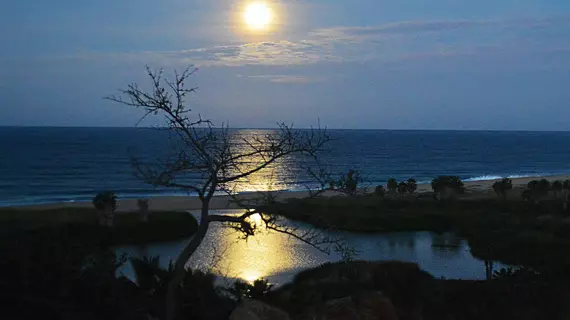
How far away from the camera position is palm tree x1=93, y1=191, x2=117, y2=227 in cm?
3240

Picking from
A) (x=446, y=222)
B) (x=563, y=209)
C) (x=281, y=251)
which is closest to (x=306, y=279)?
(x=281, y=251)

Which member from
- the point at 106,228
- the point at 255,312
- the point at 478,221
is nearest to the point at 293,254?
the point at 106,228

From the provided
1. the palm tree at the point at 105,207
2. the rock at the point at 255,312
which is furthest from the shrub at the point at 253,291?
the palm tree at the point at 105,207

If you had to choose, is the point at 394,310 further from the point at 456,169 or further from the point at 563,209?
the point at 456,169

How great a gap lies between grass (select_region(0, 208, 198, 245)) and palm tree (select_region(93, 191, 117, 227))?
49 centimetres

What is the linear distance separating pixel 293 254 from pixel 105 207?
37.9ft

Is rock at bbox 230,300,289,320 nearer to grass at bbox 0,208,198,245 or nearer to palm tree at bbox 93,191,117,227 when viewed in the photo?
grass at bbox 0,208,198,245

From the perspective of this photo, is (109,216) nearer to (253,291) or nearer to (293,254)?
(293,254)

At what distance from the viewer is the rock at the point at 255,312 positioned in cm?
1298

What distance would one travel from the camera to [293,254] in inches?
1074

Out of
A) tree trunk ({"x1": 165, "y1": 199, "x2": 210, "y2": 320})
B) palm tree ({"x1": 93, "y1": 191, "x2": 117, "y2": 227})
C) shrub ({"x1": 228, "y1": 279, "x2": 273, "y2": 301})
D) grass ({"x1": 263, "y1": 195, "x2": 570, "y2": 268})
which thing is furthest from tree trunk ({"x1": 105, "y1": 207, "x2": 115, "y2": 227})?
tree trunk ({"x1": 165, "y1": 199, "x2": 210, "y2": 320})

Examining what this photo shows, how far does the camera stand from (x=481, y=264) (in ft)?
89.4

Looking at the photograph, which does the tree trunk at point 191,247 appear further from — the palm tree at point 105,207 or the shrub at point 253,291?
the palm tree at point 105,207

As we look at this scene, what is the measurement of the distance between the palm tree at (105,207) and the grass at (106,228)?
487 millimetres
